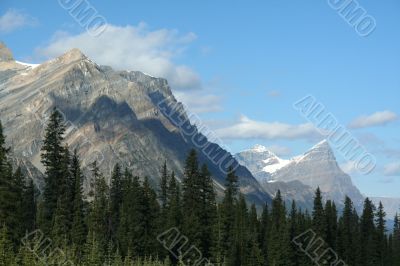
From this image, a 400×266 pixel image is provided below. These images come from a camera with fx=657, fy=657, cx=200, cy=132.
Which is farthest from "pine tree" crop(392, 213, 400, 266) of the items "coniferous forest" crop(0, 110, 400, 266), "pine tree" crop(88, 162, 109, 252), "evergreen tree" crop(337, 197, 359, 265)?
"pine tree" crop(88, 162, 109, 252)

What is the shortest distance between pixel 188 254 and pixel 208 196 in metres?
7.69

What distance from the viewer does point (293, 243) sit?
337 feet

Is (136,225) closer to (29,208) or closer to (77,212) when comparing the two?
(77,212)

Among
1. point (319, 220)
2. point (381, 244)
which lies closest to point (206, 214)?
point (319, 220)

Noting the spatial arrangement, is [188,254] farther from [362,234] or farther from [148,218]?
[362,234]

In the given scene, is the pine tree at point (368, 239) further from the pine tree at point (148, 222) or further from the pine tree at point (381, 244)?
the pine tree at point (148, 222)

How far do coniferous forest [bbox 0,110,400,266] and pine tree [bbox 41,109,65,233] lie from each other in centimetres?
9

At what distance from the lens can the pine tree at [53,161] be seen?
199 ft

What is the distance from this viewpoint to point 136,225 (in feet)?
258

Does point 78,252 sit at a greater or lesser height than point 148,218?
lesser

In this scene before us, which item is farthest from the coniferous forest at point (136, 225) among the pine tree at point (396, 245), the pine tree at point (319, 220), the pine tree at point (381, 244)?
Result: the pine tree at point (396, 245)

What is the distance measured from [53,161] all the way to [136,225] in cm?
2034

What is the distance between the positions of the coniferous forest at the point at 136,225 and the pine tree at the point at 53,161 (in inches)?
3.7

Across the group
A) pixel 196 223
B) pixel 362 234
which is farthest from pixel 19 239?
pixel 362 234
